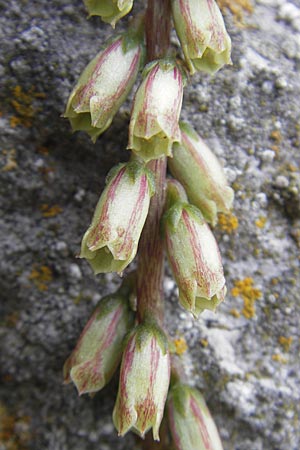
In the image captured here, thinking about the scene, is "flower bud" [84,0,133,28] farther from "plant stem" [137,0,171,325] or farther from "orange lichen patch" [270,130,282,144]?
"orange lichen patch" [270,130,282,144]

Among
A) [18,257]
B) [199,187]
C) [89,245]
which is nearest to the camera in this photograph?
[89,245]

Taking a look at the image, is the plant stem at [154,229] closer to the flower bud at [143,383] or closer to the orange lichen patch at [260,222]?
the flower bud at [143,383]

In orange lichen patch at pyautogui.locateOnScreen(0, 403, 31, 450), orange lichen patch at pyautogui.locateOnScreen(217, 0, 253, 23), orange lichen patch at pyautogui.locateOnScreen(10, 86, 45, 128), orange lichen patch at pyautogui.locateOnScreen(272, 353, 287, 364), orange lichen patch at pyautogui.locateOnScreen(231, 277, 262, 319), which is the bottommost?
orange lichen patch at pyautogui.locateOnScreen(0, 403, 31, 450)

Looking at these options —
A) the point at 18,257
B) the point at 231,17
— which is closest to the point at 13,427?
the point at 18,257

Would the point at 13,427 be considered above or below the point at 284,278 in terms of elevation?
below

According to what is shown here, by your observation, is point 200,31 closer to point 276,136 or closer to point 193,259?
point 193,259

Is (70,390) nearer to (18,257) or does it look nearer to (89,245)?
(18,257)

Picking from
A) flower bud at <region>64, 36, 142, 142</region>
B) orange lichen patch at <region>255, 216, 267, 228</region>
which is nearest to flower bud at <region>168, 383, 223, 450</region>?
orange lichen patch at <region>255, 216, 267, 228</region>

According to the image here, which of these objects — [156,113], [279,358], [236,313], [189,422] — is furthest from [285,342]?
[156,113]
